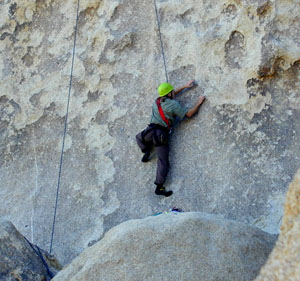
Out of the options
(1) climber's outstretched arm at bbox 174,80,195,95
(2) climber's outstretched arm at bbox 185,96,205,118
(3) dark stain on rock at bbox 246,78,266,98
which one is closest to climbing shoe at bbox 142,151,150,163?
(2) climber's outstretched arm at bbox 185,96,205,118

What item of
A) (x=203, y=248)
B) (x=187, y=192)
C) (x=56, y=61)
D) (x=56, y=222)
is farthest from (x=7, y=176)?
(x=203, y=248)

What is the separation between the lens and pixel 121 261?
355 centimetres

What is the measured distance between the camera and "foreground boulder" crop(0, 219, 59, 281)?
3.99 m

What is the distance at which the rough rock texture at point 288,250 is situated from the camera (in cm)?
250

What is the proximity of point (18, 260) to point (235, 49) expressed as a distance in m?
2.99

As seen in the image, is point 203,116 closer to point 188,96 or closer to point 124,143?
point 188,96

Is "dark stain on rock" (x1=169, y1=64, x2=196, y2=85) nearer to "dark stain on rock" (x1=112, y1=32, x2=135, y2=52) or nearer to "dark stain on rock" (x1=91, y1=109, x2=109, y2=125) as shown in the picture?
"dark stain on rock" (x1=112, y1=32, x2=135, y2=52)

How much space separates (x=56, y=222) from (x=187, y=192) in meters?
1.46

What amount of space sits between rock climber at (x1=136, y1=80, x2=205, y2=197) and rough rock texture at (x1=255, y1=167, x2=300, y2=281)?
2.63 metres

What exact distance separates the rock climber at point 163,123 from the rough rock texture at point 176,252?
4.91 feet

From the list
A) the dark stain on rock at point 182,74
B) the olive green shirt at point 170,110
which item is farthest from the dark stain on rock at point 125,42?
the olive green shirt at point 170,110

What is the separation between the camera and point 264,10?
17.5 ft

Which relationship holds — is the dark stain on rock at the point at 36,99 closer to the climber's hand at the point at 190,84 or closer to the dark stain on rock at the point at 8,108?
the dark stain on rock at the point at 8,108

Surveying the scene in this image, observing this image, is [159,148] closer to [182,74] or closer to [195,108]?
[195,108]
